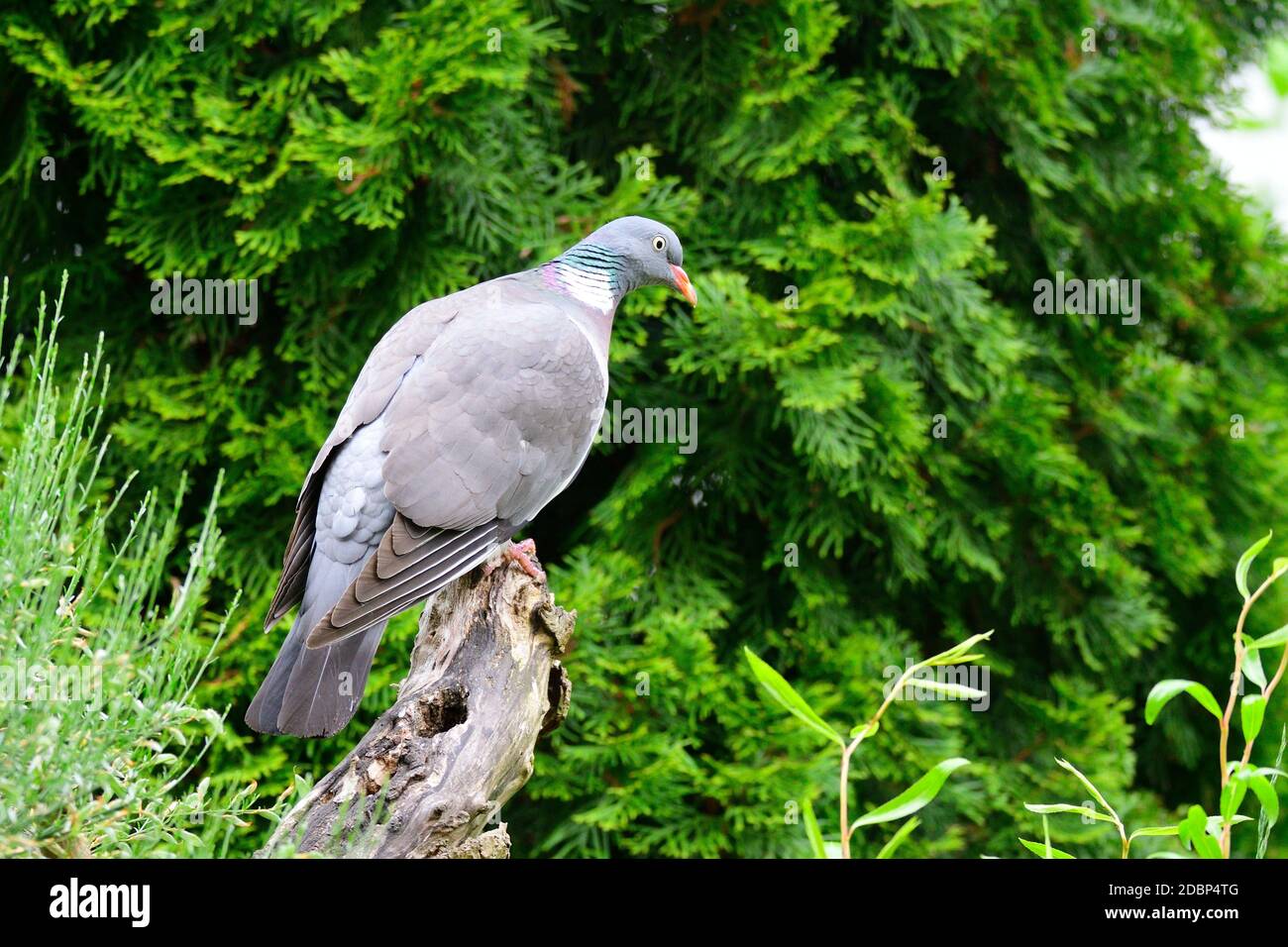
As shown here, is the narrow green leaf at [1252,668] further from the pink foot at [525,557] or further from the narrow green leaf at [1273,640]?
the pink foot at [525,557]

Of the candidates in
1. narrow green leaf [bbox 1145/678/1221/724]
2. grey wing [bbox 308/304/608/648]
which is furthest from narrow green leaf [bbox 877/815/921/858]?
grey wing [bbox 308/304/608/648]

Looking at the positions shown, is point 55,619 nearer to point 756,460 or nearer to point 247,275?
point 247,275

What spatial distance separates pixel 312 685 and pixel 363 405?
633 mm

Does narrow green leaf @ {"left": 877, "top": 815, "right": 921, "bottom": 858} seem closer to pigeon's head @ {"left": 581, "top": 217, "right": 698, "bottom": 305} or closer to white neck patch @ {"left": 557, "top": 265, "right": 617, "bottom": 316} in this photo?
white neck patch @ {"left": 557, "top": 265, "right": 617, "bottom": 316}

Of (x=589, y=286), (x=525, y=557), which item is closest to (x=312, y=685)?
(x=525, y=557)

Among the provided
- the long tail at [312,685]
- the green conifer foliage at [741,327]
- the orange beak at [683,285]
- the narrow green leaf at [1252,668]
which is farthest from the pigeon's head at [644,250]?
the narrow green leaf at [1252,668]

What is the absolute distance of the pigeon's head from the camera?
314 cm

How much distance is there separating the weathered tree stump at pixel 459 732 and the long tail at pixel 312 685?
0.09 meters

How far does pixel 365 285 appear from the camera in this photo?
12.9 ft

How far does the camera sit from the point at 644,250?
3.17 meters

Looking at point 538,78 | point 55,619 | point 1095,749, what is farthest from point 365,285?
point 1095,749

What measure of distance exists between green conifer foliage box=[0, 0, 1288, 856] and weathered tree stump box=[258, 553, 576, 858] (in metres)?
1.03

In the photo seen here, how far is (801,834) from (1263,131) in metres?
3.01

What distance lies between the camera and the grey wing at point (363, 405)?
2551 millimetres
